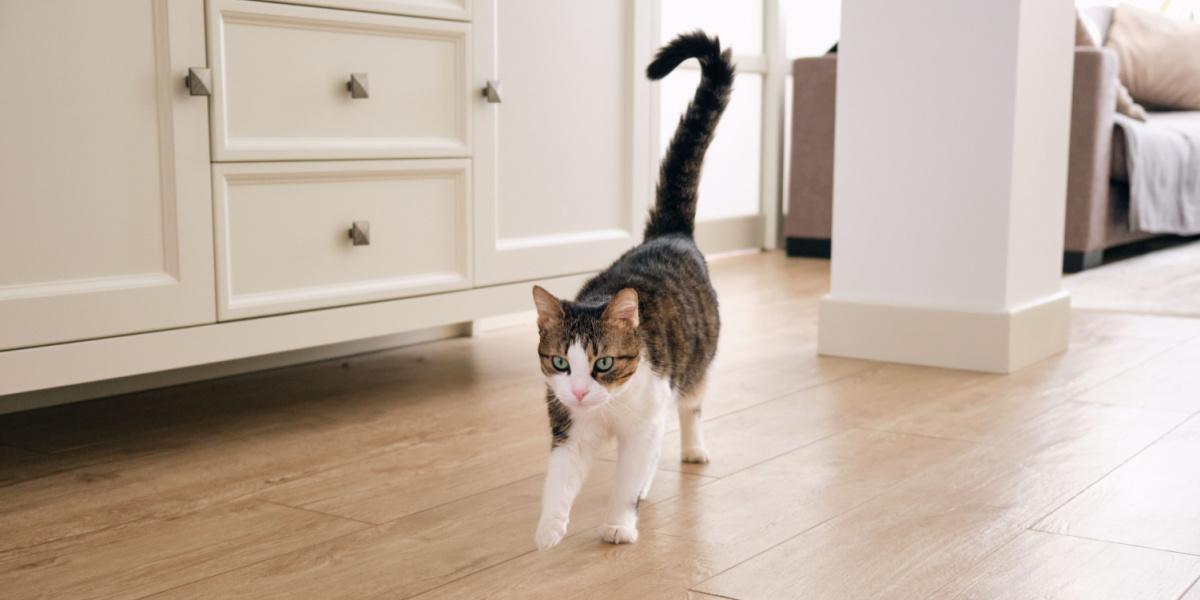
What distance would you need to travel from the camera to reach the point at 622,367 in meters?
1.29

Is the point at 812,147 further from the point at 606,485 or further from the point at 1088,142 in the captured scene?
the point at 606,485

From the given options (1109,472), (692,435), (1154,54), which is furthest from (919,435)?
(1154,54)

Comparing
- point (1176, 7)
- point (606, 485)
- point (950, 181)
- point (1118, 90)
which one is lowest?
point (606, 485)

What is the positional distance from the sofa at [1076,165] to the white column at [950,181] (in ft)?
4.49

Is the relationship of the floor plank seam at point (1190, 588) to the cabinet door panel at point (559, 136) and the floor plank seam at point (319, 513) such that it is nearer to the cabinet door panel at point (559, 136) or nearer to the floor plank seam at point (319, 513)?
the floor plank seam at point (319, 513)

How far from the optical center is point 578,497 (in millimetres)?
1528

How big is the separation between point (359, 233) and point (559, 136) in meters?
0.50

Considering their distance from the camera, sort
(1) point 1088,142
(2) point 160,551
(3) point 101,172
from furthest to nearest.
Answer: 1. (1) point 1088,142
2. (3) point 101,172
3. (2) point 160,551

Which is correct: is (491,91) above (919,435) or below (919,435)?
above

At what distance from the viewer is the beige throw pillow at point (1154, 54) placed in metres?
4.88

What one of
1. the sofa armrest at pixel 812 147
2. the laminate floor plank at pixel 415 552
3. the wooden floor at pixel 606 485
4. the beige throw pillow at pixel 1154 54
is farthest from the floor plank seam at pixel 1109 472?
the beige throw pillow at pixel 1154 54

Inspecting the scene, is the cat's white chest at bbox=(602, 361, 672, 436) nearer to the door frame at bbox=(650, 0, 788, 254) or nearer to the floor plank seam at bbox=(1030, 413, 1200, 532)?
the floor plank seam at bbox=(1030, 413, 1200, 532)

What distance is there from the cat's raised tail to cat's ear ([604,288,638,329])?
0.44 m

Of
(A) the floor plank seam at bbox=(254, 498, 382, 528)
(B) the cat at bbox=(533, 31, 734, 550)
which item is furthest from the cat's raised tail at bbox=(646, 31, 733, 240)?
(A) the floor plank seam at bbox=(254, 498, 382, 528)
